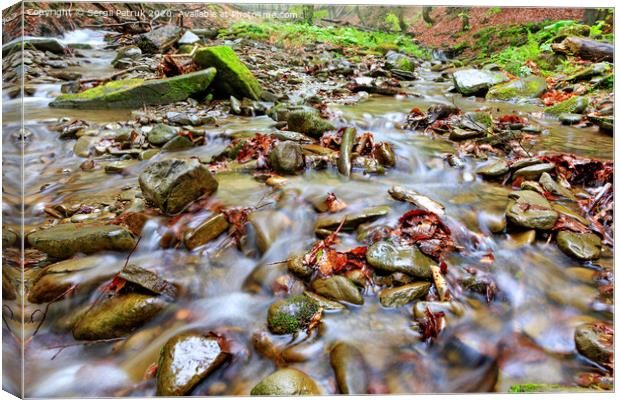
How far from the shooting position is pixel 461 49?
3.11m

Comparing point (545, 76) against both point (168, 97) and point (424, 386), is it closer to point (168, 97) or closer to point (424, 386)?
point (424, 386)

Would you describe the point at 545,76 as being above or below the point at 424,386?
above

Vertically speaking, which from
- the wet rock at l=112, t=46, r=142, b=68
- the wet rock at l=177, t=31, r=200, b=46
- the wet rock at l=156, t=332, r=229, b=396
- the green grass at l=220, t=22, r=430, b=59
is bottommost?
the wet rock at l=156, t=332, r=229, b=396

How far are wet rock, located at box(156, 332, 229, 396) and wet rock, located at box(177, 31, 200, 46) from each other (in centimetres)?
267

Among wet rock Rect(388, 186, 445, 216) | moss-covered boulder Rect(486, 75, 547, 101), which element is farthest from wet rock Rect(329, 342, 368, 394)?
moss-covered boulder Rect(486, 75, 547, 101)

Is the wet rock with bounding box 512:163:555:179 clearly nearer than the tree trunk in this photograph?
No

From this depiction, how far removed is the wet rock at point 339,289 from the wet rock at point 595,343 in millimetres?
1075

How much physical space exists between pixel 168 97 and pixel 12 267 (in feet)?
10.9

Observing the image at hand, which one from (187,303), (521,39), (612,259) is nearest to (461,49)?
(521,39)

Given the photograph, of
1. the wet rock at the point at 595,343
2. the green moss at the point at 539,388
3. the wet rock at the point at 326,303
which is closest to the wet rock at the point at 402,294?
the wet rock at the point at 326,303

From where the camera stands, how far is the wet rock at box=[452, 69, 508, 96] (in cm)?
376

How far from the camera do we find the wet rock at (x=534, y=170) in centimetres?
275

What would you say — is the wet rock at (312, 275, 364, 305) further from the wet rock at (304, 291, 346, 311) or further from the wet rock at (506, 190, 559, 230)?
the wet rock at (506, 190, 559, 230)

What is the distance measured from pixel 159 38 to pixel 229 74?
1.66m
